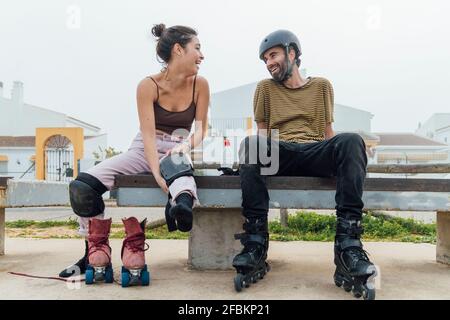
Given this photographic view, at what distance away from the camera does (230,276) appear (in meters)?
2.81

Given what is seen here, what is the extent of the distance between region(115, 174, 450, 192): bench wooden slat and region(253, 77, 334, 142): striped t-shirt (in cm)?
38

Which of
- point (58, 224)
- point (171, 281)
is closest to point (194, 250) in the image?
point (171, 281)

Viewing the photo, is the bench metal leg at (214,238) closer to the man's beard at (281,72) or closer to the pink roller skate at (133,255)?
the pink roller skate at (133,255)

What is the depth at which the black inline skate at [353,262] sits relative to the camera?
6.89 feet

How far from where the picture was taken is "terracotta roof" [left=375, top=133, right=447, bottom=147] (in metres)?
31.3

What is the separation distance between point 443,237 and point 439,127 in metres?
40.1

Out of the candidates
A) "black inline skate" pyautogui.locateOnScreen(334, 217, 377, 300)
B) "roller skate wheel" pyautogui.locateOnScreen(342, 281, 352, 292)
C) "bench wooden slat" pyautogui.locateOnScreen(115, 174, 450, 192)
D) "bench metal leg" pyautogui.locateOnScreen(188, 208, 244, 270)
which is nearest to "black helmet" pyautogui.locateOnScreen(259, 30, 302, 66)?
"bench wooden slat" pyautogui.locateOnScreen(115, 174, 450, 192)

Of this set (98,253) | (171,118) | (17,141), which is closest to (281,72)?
(171,118)

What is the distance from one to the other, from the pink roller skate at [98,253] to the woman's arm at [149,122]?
0.38 metres

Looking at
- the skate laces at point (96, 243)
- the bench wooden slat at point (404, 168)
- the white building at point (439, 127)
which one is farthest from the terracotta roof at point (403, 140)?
the skate laces at point (96, 243)

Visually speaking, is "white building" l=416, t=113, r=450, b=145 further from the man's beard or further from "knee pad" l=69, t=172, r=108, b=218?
"knee pad" l=69, t=172, r=108, b=218

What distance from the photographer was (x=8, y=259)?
3500 mm

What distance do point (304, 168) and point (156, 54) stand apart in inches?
42.6

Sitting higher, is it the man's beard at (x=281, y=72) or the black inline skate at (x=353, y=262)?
the man's beard at (x=281, y=72)
